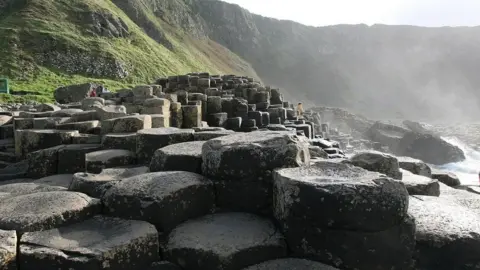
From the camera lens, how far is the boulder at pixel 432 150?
35.5 meters

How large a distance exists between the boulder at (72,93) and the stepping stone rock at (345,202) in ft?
74.0

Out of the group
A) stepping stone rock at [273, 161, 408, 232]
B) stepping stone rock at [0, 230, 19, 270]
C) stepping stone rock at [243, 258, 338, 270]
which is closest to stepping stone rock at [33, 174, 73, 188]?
stepping stone rock at [0, 230, 19, 270]

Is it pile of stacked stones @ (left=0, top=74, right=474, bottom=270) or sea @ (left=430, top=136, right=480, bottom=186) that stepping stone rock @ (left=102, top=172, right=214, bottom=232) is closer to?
pile of stacked stones @ (left=0, top=74, right=474, bottom=270)

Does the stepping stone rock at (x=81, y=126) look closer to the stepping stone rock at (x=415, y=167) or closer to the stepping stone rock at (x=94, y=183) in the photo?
the stepping stone rock at (x=94, y=183)

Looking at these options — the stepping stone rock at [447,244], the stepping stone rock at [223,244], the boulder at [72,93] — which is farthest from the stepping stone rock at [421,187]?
the boulder at [72,93]

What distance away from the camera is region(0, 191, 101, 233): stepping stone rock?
10.6 feet

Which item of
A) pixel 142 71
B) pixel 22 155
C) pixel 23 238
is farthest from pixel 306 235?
pixel 142 71

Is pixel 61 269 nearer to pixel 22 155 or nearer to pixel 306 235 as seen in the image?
pixel 306 235

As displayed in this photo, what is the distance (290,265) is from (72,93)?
23513 mm

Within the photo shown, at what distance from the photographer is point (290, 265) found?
315 centimetres

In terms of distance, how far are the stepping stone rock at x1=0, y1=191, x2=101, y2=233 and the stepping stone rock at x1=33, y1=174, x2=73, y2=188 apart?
52.4 inches

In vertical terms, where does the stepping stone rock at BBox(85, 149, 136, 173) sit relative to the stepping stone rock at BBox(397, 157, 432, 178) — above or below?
above

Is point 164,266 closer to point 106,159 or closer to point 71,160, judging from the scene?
point 106,159

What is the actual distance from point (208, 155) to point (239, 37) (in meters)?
117
